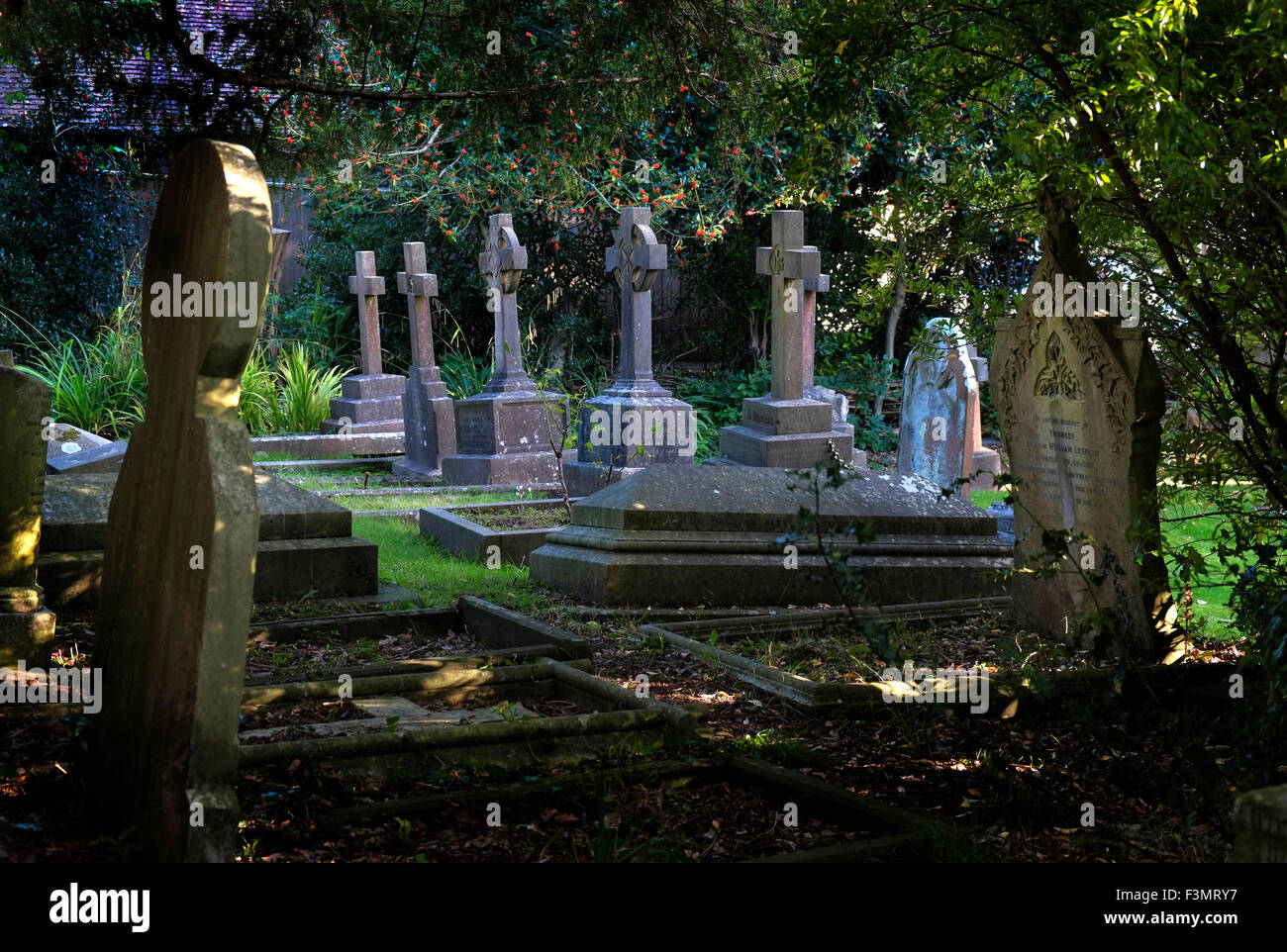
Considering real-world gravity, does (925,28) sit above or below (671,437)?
above

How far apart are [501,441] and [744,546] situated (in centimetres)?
610

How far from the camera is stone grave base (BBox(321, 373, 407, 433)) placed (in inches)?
610

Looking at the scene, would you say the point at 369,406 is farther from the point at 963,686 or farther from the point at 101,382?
the point at 963,686

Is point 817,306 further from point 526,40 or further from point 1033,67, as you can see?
point 1033,67

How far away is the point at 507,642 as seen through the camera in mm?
6242

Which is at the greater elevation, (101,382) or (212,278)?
(101,382)

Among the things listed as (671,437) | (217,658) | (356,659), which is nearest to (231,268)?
(217,658)

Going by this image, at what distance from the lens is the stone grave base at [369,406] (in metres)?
15.5

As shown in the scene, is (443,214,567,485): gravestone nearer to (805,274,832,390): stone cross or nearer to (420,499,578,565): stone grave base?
(420,499,578,565): stone grave base

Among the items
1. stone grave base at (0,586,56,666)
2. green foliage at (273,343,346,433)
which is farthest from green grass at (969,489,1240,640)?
green foliage at (273,343,346,433)

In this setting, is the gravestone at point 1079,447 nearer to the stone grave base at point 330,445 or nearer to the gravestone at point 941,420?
the gravestone at point 941,420
